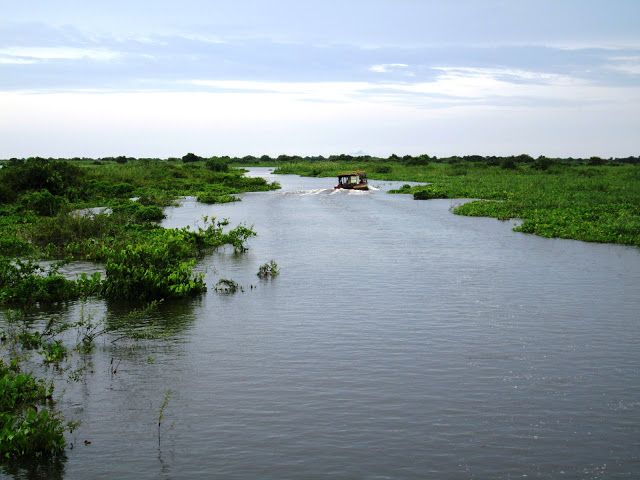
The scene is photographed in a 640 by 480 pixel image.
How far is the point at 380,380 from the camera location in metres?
13.1

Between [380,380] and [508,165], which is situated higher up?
[508,165]

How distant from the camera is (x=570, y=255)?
27.6 m

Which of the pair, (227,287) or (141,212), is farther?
(141,212)

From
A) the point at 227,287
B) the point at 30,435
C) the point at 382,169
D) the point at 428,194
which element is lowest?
the point at 30,435

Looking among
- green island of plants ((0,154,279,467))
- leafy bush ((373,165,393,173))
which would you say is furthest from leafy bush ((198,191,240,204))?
leafy bush ((373,165,393,173))

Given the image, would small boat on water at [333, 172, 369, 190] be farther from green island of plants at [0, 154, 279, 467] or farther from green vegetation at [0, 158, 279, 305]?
green island of plants at [0, 154, 279, 467]

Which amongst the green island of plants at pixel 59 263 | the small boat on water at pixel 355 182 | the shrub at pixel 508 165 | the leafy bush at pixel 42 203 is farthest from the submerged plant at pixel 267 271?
the shrub at pixel 508 165

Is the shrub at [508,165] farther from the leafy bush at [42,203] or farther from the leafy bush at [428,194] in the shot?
the leafy bush at [42,203]

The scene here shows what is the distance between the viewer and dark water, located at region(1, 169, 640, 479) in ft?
32.8

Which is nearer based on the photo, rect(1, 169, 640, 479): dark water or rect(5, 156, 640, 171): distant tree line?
rect(1, 169, 640, 479): dark water

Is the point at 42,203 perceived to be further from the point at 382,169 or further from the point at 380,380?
the point at 382,169

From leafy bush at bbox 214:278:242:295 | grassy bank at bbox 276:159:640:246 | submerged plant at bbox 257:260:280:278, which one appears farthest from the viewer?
grassy bank at bbox 276:159:640:246

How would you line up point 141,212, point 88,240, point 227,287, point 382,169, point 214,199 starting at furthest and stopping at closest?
point 382,169
point 214,199
point 141,212
point 88,240
point 227,287

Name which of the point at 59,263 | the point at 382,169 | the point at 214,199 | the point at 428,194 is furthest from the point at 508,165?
the point at 59,263
